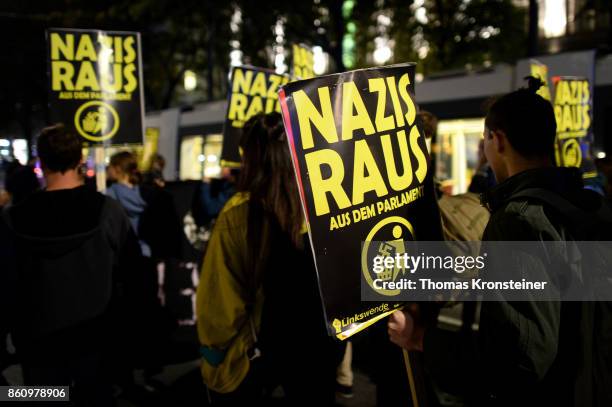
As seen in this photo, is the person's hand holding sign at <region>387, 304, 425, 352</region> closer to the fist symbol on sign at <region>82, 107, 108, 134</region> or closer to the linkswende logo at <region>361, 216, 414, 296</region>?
the linkswende logo at <region>361, 216, 414, 296</region>

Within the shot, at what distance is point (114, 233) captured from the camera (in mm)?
2781

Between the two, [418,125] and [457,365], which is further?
[418,125]

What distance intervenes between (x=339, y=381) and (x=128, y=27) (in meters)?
20.3

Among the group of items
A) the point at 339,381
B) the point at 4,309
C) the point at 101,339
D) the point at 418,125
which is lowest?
the point at 339,381

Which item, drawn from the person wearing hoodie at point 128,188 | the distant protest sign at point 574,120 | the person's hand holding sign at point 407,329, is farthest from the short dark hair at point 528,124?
the distant protest sign at point 574,120

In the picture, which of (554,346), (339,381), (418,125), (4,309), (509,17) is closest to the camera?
(554,346)

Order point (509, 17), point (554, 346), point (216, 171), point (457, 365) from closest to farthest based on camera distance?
point (554, 346) → point (457, 365) → point (216, 171) → point (509, 17)

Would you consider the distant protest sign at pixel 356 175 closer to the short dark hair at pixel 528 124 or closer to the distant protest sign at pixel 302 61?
the short dark hair at pixel 528 124

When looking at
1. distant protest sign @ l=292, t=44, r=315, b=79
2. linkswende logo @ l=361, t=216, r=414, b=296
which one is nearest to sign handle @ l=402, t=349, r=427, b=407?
linkswende logo @ l=361, t=216, r=414, b=296

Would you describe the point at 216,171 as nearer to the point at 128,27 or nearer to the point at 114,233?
the point at 128,27

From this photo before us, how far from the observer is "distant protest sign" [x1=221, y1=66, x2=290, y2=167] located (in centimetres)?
598

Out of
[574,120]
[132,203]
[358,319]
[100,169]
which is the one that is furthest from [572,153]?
[358,319]

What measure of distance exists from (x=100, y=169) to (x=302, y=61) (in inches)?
128

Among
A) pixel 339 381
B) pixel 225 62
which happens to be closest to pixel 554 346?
pixel 339 381
